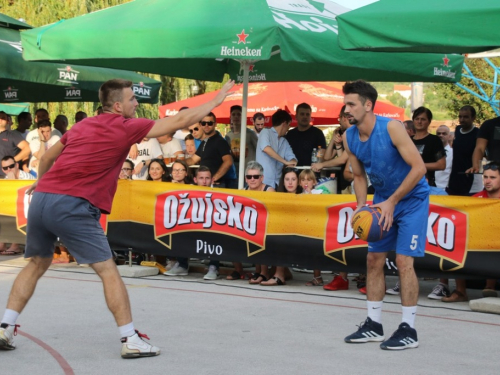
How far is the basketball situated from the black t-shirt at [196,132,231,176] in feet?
16.6

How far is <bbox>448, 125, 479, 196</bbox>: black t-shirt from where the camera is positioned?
1123cm

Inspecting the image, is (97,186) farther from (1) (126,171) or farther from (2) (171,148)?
(2) (171,148)

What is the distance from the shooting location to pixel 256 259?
Result: 9.91m

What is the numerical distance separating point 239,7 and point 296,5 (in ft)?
3.42

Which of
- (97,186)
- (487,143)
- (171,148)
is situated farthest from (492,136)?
(97,186)

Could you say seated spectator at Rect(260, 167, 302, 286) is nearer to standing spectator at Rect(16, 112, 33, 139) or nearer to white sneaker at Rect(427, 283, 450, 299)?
white sneaker at Rect(427, 283, 450, 299)

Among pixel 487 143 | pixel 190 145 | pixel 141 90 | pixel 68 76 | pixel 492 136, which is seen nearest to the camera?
pixel 492 136

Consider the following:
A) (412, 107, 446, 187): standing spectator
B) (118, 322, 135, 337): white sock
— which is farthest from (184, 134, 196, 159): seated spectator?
(118, 322, 135, 337): white sock

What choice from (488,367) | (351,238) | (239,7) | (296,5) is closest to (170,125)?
(488,367)

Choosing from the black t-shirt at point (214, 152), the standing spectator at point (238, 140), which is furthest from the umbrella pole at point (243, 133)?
the standing spectator at point (238, 140)

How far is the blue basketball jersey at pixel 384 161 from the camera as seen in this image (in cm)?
662

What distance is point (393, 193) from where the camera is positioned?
6648mm

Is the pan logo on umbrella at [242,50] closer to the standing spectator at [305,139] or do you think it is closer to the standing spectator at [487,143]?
the standing spectator at [305,139]

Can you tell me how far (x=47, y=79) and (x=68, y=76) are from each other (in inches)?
17.2
